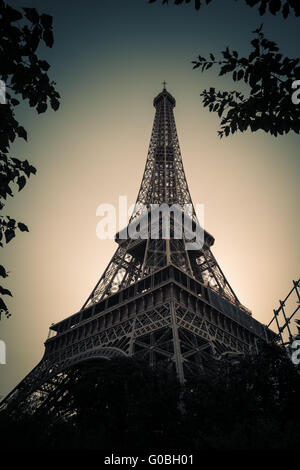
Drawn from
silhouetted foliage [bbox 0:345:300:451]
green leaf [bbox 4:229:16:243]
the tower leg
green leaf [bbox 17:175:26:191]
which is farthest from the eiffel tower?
green leaf [bbox 17:175:26:191]

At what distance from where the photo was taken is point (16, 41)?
16.9 feet

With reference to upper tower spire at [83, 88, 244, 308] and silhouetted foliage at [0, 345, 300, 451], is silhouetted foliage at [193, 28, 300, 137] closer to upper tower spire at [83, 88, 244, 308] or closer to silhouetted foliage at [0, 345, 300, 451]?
silhouetted foliage at [0, 345, 300, 451]

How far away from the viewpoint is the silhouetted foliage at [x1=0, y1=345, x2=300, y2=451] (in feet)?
28.6

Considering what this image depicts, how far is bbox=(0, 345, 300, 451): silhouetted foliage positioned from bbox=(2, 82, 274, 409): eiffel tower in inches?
181

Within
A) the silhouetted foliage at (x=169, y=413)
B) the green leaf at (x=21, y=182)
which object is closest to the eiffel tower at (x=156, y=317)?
the silhouetted foliage at (x=169, y=413)

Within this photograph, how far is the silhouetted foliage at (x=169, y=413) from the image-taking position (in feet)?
28.6

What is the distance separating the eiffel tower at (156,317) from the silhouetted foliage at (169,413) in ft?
15.1

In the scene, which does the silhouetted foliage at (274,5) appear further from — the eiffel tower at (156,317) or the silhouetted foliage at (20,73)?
the eiffel tower at (156,317)

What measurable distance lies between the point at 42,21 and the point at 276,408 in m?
12.7

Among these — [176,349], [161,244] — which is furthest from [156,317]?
[161,244]

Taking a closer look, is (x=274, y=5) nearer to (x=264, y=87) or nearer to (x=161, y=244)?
(x=264, y=87)

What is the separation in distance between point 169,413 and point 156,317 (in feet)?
42.7

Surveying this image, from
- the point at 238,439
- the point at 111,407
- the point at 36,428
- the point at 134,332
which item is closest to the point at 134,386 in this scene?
the point at 111,407

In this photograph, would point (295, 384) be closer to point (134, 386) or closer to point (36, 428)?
point (134, 386)
